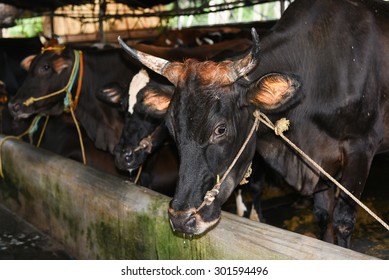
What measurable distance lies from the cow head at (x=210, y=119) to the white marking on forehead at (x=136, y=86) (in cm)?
164

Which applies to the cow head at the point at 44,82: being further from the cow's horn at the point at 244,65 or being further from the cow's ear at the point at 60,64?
the cow's horn at the point at 244,65

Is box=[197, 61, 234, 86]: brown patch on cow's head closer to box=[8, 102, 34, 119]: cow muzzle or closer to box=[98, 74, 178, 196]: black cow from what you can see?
box=[98, 74, 178, 196]: black cow

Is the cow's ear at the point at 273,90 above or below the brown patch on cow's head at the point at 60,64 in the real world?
above

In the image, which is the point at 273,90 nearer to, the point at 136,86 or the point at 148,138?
the point at 148,138

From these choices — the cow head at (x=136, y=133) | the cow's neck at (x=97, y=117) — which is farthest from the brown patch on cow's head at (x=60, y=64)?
the cow head at (x=136, y=133)

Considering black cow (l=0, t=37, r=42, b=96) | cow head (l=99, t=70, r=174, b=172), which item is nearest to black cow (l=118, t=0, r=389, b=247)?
cow head (l=99, t=70, r=174, b=172)

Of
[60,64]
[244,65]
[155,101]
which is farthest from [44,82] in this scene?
[244,65]

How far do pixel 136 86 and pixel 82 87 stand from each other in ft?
4.30

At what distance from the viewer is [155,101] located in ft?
11.4

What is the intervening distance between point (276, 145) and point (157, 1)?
4.87 meters

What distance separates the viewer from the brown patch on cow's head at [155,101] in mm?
3451

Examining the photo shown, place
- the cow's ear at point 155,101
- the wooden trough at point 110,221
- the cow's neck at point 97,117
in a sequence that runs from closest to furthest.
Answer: the wooden trough at point 110,221 → the cow's ear at point 155,101 → the cow's neck at point 97,117

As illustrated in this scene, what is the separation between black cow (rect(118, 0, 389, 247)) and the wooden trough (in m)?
0.38
